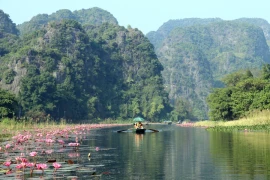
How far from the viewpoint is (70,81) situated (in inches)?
5871

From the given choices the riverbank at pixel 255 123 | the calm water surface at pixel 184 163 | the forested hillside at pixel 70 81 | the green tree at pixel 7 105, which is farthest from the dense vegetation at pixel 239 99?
the calm water surface at pixel 184 163

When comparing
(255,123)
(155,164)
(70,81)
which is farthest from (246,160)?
(70,81)

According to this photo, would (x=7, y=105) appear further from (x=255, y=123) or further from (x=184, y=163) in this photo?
(x=184, y=163)

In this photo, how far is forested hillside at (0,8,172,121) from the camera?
5044 inches

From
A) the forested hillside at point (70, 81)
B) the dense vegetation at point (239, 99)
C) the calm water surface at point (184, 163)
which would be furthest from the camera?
the forested hillside at point (70, 81)

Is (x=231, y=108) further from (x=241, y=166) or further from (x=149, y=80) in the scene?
(x=149, y=80)

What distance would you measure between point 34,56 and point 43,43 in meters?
23.6

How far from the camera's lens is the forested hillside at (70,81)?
128 meters

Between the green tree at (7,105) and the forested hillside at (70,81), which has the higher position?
the forested hillside at (70,81)

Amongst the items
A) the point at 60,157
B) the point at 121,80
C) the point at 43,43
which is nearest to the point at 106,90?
the point at 121,80

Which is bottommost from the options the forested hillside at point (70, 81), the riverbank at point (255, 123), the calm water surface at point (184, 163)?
the calm water surface at point (184, 163)

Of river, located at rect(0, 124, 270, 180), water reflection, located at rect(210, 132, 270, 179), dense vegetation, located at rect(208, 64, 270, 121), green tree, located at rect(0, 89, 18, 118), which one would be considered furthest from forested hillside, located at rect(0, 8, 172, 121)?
water reflection, located at rect(210, 132, 270, 179)

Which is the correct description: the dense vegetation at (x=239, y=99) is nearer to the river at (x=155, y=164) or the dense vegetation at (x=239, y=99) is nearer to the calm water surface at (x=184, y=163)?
the calm water surface at (x=184, y=163)

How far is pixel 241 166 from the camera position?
80.0 ft
